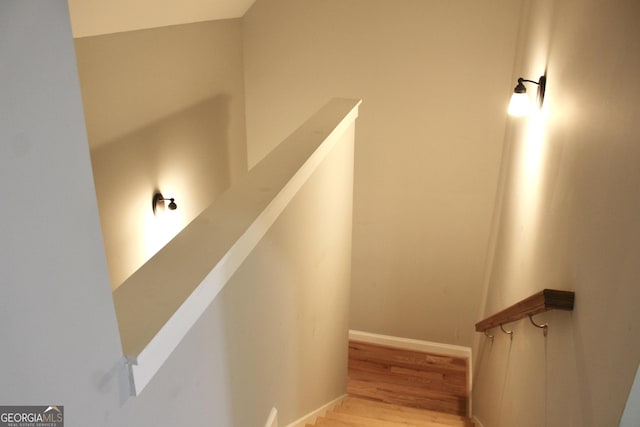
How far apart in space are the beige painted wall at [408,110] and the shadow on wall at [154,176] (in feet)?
2.23

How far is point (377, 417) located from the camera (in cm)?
373

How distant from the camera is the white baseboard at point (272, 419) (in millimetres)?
2193

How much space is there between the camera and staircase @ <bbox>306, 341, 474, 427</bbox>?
4.01 meters

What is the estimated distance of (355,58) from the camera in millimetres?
4363

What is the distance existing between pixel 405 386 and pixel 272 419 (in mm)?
2909

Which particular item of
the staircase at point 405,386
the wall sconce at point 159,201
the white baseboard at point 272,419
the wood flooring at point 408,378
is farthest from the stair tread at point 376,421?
the wall sconce at point 159,201

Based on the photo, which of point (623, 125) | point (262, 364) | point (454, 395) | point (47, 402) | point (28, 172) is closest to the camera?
point (28, 172)

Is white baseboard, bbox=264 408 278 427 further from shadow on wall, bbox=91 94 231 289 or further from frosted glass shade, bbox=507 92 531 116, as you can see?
frosted glass shade, bbox=507 92 531 116

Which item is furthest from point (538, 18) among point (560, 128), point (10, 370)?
point (10, 370)

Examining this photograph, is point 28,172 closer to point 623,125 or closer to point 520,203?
point 623,125

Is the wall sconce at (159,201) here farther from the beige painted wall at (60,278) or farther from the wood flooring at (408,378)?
the wood flooring at (408,378)

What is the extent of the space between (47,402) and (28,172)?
0.37m

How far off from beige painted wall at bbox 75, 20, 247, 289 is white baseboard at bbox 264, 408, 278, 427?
1.20 m

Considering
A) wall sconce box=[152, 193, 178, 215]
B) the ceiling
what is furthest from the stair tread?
the ceiling
